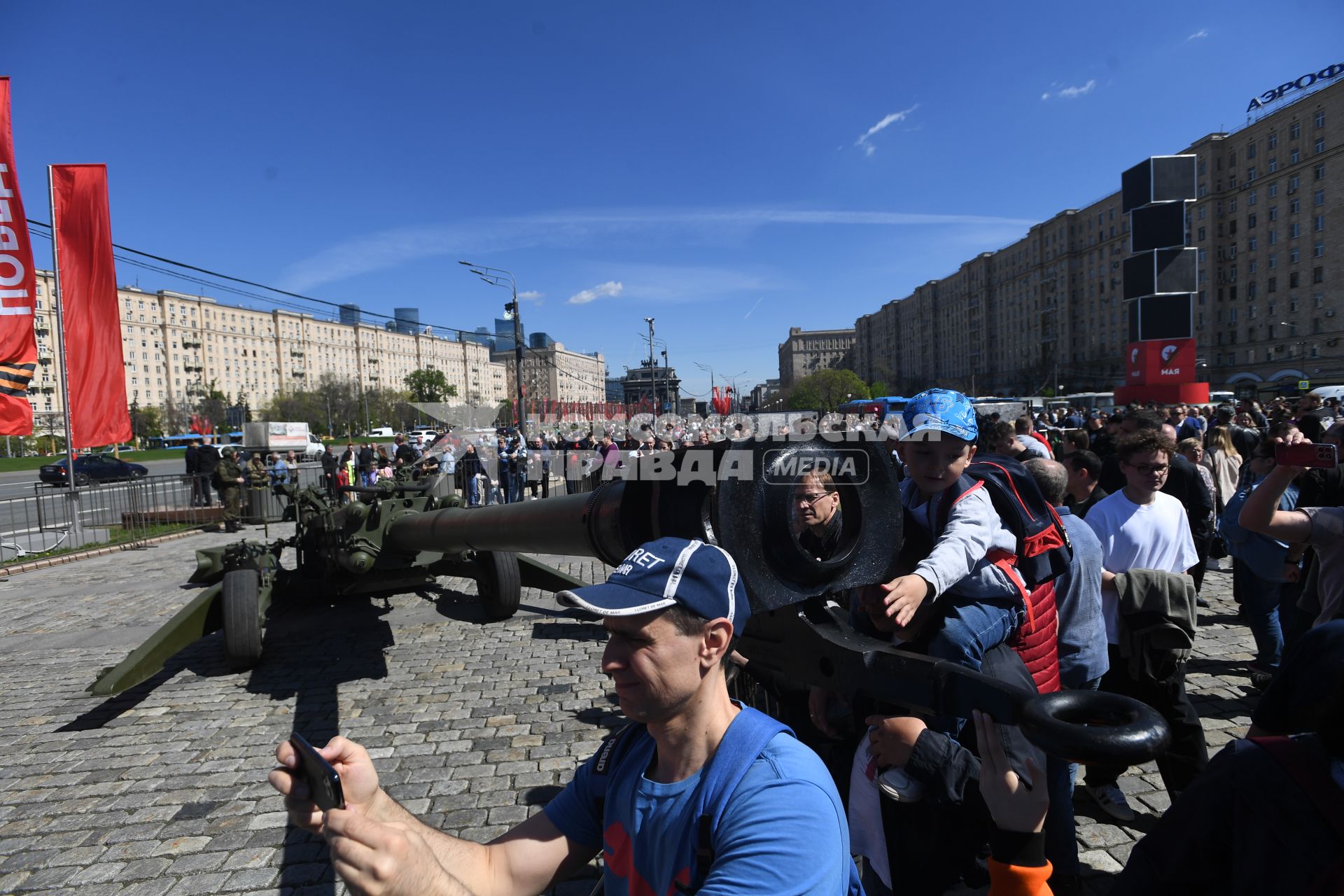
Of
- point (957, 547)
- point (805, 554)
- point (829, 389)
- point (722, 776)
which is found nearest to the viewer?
point (722, 776)

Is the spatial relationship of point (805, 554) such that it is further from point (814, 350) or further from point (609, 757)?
point (814, 350)

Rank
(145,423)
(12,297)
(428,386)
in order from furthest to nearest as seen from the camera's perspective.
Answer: (428,386)
(145,423)
(12,297)

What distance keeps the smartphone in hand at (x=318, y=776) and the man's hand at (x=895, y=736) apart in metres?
1.23

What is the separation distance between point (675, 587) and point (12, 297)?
1289 centimetres

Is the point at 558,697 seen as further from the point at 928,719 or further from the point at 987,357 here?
the point at 987,357

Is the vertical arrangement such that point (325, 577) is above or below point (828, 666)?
below

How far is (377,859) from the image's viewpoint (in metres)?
1.10

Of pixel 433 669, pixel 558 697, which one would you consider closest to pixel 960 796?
pixel 558 697

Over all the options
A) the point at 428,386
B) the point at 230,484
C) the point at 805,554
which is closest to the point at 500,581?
the point at 805,554

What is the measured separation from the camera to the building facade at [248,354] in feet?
301

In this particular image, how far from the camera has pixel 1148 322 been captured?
1558 inches

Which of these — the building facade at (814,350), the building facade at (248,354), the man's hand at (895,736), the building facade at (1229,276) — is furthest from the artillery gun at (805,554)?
the building facade at (814,350)

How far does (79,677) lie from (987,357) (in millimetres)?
121984

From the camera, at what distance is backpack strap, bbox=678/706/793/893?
1.25 meters
